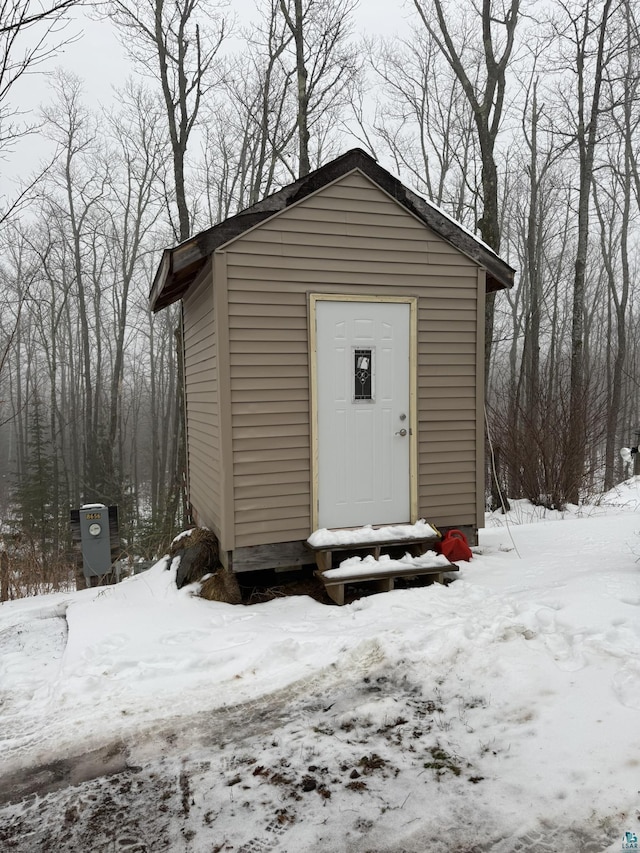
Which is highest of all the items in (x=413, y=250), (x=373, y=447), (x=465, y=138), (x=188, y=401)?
(x=465, y=138)

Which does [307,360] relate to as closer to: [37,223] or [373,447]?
[373,447]

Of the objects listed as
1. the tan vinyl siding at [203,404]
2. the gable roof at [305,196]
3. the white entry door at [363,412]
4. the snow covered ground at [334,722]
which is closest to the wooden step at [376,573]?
the snow covered ground at [334,722]

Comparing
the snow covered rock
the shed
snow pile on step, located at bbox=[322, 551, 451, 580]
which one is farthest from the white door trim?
the snow covered rock

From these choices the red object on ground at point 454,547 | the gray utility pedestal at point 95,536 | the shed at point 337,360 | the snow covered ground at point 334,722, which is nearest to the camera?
the snow covered ground at point 334,722

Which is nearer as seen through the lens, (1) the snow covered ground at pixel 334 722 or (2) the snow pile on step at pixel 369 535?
(1) the snow covered ground at pixel 334 722

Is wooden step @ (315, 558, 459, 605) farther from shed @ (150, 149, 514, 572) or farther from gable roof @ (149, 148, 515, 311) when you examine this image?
gable roof @ (149, 148, 515, 311)

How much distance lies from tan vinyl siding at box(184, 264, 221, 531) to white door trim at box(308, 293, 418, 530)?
2.80 feet

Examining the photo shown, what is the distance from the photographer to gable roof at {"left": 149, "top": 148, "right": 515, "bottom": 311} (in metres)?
4.81

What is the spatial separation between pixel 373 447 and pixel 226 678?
2.47 m

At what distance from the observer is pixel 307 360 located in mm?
5133

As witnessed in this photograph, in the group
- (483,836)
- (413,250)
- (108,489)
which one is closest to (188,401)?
(413,250)

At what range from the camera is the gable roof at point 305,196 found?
4812 millimetres

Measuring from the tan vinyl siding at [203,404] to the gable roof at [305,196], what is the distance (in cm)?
39

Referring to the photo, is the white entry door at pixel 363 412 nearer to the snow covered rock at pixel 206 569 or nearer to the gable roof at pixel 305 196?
the gable roof at pixel 305 196
